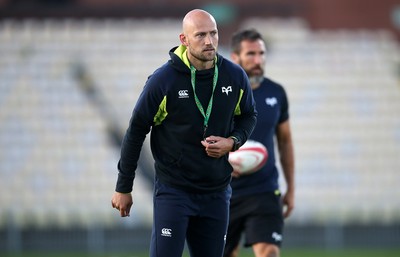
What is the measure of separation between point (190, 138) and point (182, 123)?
118mm

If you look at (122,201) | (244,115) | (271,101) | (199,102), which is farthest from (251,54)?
(122,201)

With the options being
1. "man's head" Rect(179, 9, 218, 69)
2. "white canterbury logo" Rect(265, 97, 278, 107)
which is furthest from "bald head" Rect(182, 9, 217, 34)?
"white canterbury logo" Rect(265, 97, 278, 107)

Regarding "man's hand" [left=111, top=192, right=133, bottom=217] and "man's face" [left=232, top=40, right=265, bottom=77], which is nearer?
"man's hand" [left=111, top=192, right=133, bottom=217]

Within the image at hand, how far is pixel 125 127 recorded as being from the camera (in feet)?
65.6

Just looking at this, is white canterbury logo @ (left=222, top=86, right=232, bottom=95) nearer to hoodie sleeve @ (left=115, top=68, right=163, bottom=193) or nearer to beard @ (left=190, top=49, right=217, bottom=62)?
beard @ (left=190, top=49, right=217, bottom=62)

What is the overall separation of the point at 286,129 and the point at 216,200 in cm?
222

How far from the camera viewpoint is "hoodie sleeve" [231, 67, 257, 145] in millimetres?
6711

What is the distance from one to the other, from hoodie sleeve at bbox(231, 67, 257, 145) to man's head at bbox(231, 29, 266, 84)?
5.14ft

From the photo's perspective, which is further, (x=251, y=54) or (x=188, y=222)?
(x=251, y=54)

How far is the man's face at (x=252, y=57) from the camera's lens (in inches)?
333

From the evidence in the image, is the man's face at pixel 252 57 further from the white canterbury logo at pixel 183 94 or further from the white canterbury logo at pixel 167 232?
the white canterbury logo at pixel 167 232

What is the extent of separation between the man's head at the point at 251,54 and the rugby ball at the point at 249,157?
643 millimetres

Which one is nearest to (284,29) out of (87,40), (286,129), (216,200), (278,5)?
(278,5)

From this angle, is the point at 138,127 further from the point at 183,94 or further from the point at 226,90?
the point at 226,90
